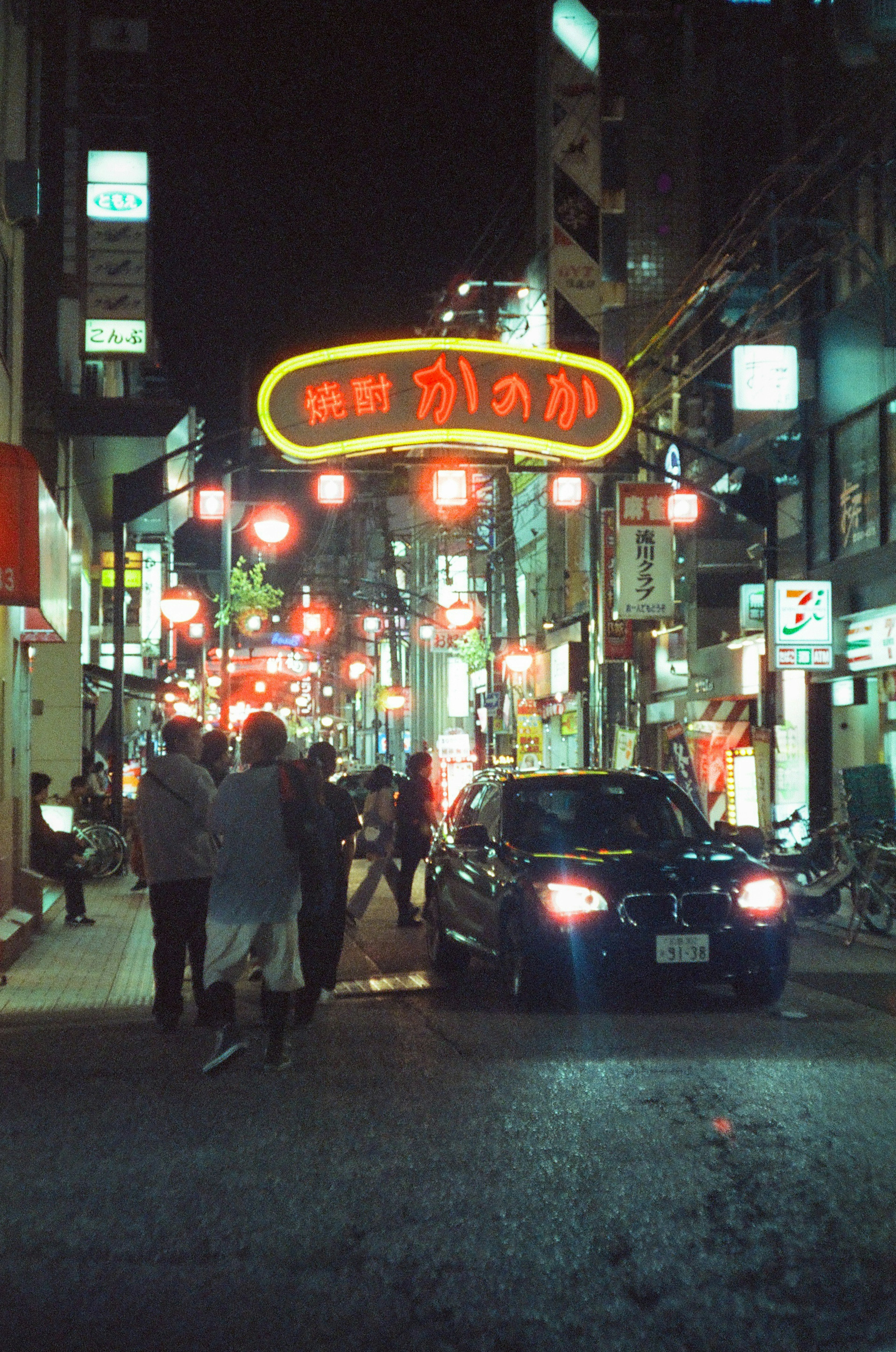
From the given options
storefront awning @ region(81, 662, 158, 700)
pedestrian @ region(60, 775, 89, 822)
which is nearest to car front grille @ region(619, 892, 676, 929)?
pedestrian @ region(60, 775, 89, 822)

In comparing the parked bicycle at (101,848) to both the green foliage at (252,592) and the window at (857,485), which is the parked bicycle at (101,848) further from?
the green foliage at (252,592)

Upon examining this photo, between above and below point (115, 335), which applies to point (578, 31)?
above

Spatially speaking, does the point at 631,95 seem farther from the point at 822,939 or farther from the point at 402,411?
the point at 822,939

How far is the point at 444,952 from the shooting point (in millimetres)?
12062

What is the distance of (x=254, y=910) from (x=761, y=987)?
4.15 meters

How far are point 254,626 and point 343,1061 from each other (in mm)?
41124

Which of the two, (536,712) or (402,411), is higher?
(402,411)

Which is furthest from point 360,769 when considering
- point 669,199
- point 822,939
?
point 822,939

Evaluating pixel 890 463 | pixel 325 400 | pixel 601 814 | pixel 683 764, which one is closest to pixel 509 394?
pixel 325 400

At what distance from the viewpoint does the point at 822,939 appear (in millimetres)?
14898

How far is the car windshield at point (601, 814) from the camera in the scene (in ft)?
36.4

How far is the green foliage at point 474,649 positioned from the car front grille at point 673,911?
3359 cm

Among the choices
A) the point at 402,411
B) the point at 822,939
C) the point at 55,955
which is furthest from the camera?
the point at 402,411

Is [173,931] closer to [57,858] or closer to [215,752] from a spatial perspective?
[215,752]
